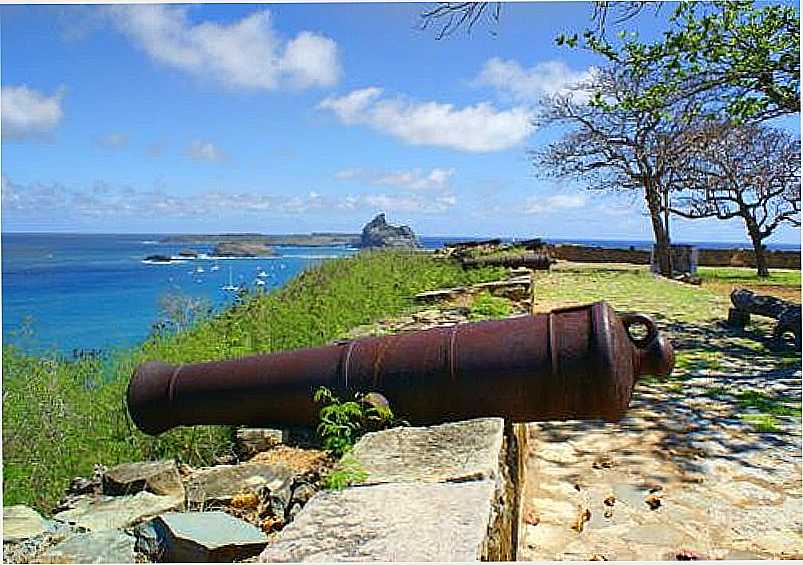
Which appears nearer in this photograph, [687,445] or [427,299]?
[687,445]

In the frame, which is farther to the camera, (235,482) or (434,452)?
(235,482)

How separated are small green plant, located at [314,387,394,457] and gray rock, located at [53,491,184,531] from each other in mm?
674

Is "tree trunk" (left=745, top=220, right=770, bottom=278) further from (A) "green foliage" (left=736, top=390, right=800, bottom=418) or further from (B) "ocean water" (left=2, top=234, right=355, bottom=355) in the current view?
A: (A) "green foliage" (left=736, top=390, right=800, bottom=418)

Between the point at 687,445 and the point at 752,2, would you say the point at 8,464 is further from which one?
the point at 752,2

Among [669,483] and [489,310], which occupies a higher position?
[489,310]

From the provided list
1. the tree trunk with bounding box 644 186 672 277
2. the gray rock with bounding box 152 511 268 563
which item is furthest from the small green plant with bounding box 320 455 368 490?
the tree trunk with bounding box 644 186 672 277

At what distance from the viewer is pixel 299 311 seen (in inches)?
311

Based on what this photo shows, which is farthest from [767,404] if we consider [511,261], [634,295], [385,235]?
[385,235]

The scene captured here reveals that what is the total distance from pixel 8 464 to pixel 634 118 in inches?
823

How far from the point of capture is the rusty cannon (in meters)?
3.17

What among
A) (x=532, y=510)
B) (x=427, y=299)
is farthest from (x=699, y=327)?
(x=532, y=510)

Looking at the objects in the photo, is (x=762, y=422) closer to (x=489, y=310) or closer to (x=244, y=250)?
(x=489, y=310)

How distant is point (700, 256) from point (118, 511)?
32390mm

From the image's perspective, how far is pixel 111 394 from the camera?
17.2ft
